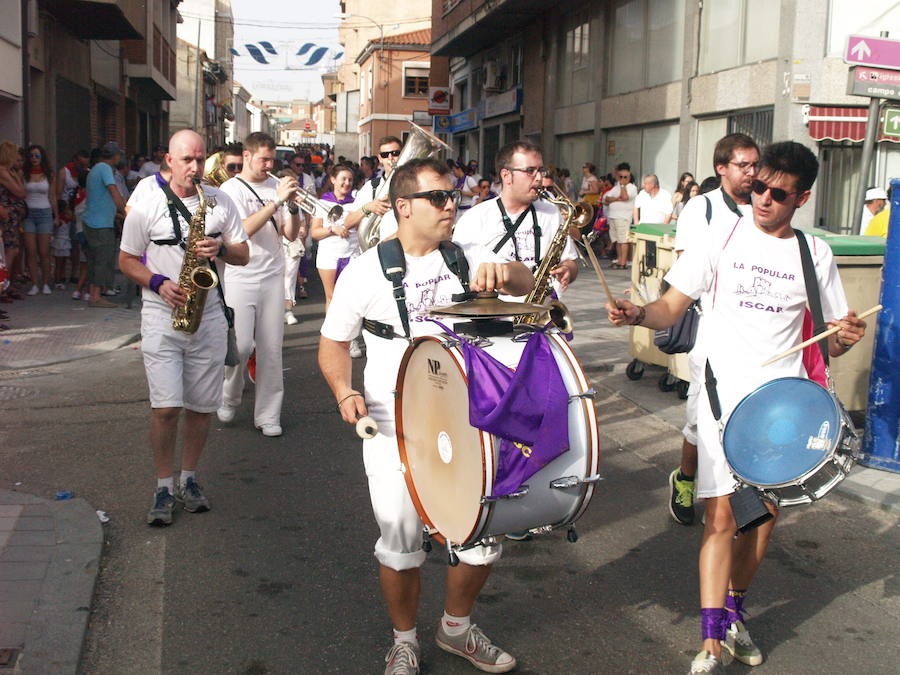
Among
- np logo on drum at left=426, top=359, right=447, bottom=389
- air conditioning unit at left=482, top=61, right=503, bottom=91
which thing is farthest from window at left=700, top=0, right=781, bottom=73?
air conditioning unit at left=482, top=61, right=503, bottom=91

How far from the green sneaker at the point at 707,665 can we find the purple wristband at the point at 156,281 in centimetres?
313

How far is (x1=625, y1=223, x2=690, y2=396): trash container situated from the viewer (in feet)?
27.8

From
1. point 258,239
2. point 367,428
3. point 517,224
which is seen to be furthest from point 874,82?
point 367,428

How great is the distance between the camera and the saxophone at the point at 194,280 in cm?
528

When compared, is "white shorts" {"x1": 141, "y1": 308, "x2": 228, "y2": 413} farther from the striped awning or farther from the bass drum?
the striped awning

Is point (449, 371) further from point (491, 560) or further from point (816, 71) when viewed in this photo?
point (816, 71)

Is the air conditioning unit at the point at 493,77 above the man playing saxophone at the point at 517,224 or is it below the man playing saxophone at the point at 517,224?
above

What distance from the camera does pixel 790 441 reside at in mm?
3521

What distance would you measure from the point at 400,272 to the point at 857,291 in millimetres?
4859

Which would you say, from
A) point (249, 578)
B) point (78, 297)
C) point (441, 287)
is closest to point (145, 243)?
point (249, 578)

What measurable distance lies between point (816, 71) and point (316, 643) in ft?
46.9

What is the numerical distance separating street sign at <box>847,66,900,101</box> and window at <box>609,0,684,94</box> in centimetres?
1229

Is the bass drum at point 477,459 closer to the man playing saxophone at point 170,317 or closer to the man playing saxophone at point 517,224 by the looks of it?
the man playing saxophone at point 170,317

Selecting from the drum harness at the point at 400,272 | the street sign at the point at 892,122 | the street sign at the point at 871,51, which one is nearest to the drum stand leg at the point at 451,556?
the drum harness at the point at 400,272
